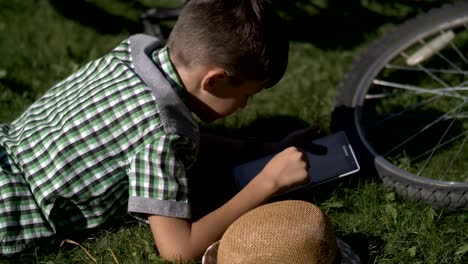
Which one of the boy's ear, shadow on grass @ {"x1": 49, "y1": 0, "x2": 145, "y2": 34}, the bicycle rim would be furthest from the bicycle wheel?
shadow on grass @ {"x1": 49, "y1": 0, "x2": 145, "y2": 34}

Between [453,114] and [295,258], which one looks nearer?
[295,258]

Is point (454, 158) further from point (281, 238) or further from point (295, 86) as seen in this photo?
point (281, 238)

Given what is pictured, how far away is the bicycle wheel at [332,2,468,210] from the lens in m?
3.06

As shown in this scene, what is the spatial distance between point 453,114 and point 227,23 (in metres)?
1.60

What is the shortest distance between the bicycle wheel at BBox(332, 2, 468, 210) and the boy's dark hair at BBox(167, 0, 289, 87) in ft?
2.95

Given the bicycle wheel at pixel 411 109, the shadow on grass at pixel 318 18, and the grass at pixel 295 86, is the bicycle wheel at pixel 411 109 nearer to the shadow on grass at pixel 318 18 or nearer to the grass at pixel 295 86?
the grass at pixel 295 86

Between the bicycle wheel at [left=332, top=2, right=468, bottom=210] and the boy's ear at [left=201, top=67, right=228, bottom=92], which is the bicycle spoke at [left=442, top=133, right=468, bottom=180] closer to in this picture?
the bicycle wheel at [left=332, top=2, right=468, bottom=210]

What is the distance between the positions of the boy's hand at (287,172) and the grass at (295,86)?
0.39 metres

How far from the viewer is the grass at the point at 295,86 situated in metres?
2.68

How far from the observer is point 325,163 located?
9.54 ft

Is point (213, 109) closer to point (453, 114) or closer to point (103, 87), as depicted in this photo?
point (103, 87)

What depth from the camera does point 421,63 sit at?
3.76m

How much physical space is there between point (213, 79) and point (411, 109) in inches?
60.1

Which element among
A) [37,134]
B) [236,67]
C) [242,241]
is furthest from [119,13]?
[242,241]
